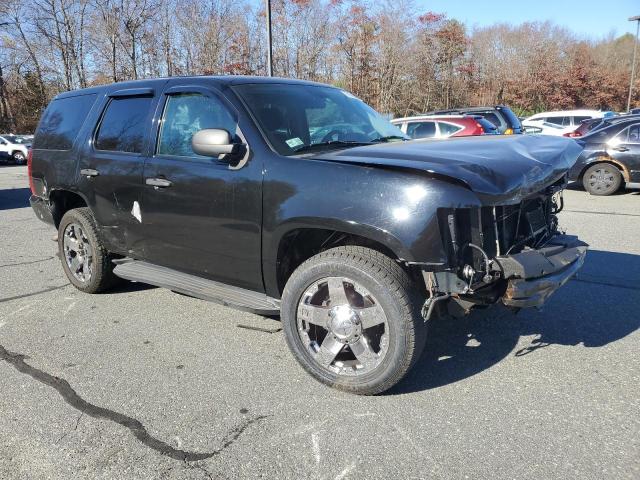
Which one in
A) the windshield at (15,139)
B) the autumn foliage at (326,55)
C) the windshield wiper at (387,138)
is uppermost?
the autumn foliage at (326,55)

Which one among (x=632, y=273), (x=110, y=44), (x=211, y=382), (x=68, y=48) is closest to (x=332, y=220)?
(x=211, y=382)

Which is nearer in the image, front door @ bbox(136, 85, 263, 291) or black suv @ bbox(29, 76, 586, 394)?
black suv @ bbox(29, 76, 586, 394)

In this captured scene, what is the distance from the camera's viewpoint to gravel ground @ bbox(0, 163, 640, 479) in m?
2.52

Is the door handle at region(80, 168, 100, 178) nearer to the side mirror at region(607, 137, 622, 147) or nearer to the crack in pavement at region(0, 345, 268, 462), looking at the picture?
the crack in pavement at region(0, 345, 268, 462)

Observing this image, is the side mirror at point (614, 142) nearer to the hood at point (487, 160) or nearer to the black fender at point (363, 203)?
the hood at point (487, 160)

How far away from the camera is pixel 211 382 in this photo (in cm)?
332

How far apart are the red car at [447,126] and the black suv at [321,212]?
7.38 metres

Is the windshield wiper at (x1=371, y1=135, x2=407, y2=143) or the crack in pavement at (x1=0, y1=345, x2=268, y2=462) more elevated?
the windshield wiper at (x1=371, y1=135, x2=407, y2=143)

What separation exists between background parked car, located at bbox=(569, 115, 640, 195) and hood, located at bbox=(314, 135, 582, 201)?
8023 millimetres

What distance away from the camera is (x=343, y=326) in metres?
3.10

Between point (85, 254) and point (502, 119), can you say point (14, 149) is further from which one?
point (85, 254)

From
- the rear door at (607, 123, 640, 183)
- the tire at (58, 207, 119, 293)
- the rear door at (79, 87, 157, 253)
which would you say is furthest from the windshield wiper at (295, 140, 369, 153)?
the rear door at (607, 123, 640, 183)

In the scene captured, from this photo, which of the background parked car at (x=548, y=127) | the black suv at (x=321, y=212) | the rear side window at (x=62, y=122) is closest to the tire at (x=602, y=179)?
the black suv at (x=321, y=212)

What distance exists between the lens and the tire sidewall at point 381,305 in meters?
2.88
